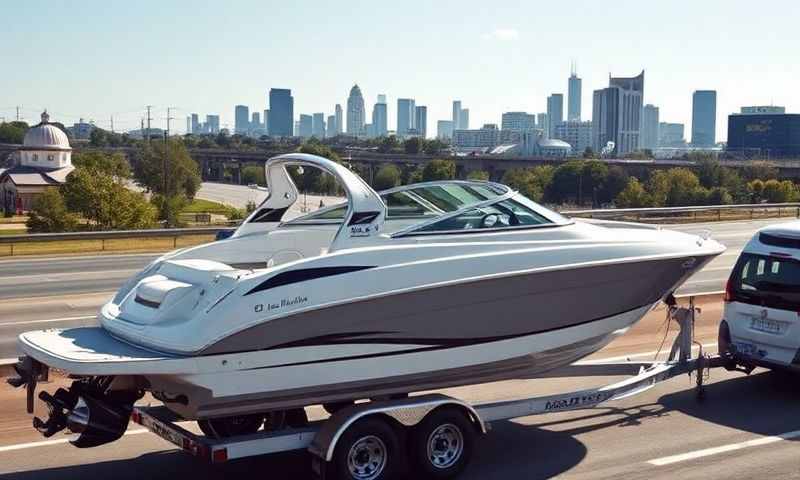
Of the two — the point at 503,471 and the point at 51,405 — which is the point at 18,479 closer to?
the point at 51,405

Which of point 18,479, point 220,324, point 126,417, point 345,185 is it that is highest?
point 345,185

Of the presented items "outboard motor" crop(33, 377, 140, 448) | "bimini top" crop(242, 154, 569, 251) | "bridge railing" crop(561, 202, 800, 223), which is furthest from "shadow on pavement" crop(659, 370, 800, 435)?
"bridge railing" crop(561, 202, 800, 223)

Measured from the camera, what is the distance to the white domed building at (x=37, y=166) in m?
98.6

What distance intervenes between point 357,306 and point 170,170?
77.9m

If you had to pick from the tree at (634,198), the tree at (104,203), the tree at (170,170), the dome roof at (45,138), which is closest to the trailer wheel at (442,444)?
the tree at (104,203)

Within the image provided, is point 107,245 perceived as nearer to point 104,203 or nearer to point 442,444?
point 104,203

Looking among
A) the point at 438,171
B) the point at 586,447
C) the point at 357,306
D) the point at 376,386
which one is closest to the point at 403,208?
the point at 357,306

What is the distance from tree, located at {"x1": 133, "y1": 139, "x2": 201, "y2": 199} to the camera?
84.2 metres

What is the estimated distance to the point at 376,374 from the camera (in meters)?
7.78

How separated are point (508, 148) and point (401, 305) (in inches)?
7555

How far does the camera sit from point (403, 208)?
8961 mm

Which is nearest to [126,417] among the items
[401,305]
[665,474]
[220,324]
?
[220,324]

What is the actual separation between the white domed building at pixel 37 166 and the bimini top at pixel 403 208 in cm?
9417

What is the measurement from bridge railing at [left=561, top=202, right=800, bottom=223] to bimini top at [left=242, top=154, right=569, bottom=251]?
23.2m
